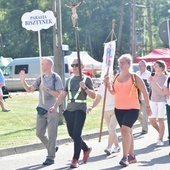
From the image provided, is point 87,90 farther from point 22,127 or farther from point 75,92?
point 22,127

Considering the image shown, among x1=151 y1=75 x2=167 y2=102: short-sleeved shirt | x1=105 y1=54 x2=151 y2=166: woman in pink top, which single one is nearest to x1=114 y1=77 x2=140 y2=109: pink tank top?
x1=105 y1=54 x2=151 y2=166: woman in pink top

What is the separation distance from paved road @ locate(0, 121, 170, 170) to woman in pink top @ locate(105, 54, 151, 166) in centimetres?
45

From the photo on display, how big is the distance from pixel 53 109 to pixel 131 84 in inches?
53.2

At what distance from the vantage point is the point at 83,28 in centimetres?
6041

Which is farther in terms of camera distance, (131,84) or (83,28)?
(83,28)

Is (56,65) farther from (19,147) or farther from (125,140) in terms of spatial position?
(125,140)

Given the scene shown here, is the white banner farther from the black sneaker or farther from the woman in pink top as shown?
the black sneaker

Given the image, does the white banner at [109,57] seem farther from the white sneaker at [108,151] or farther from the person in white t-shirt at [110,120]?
the white sneaker at [108,151]

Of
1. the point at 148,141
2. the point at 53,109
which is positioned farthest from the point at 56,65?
the point at 53,109

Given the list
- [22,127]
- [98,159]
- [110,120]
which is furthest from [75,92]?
[22,127]

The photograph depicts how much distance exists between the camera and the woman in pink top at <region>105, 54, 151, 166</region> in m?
9.34

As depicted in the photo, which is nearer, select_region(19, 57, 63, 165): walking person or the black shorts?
the black shorts

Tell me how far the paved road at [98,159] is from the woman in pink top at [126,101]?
45 cm

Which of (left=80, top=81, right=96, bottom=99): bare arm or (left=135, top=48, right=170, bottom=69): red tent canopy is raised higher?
(left=80, top=81, right=96, bottom=99): bare arm
